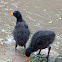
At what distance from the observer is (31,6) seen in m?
10.9

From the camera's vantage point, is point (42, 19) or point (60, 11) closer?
point (42, 19)

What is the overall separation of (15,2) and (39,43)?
6.01 m

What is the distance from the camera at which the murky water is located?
841 centimetres

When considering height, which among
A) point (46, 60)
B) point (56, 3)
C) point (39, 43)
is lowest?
point (56, 3)

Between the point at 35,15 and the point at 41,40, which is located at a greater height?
the point at 41,40

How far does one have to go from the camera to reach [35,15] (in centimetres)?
997

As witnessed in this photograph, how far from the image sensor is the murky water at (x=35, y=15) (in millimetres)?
8414

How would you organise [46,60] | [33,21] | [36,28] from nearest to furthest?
1. [46,60]
2. [36,28]
3. [33,21]

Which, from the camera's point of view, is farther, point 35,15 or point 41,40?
point 35,15

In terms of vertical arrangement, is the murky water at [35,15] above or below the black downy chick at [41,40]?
below

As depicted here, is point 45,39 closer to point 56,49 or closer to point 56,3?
Answer: point 56,49

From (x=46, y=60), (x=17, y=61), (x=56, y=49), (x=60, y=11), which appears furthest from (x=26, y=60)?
(x=60, y=11)

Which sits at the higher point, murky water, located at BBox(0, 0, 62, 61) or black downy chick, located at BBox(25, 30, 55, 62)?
black downy chick, located at BBox(25, 30, 55, 62)

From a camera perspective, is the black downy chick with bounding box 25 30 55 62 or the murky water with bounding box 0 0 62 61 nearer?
the black downy chick with bounding box 25 30 55 62
